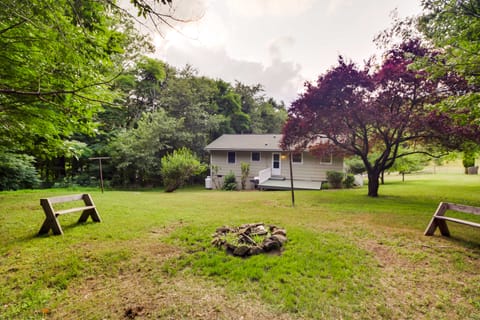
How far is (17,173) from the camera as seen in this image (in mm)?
11398

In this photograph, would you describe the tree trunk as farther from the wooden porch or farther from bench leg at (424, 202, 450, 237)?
bench leg at (424, 202, 450, 237)

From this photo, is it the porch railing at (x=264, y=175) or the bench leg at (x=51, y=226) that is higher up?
the porch railing at (x=264, y=175)

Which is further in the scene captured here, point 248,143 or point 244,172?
point 248,143

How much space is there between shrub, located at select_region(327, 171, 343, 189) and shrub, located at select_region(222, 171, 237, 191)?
6634 mm

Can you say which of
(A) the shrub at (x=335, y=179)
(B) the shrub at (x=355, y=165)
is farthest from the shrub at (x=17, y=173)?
(B) the shrub at (x=355, y=165)

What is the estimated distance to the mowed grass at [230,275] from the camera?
2111 mm

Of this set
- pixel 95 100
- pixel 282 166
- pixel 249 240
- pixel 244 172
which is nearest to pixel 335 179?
pixel 282 166

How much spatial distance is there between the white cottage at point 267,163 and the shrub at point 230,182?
885 millimetres

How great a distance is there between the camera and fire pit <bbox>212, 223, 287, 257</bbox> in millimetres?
3300

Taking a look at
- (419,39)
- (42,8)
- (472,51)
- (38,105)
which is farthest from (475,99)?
(38,105)

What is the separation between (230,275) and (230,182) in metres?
12.8

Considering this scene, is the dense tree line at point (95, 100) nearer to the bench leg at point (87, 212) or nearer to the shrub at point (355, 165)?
the bench leg at point (87, 212)

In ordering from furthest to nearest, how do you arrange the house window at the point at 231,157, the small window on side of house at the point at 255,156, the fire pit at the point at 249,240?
the house window at the point at 231,157 < the small window on side of house at the point at 255,156 < the fire pit at the point at 249,240

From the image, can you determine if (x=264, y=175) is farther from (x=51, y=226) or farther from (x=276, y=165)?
(x=51, y=226)
